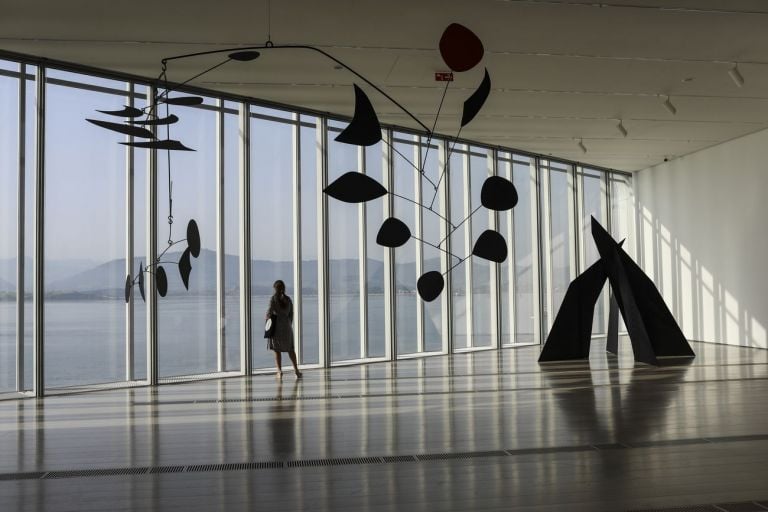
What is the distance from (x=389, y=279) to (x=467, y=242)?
8.00 feet

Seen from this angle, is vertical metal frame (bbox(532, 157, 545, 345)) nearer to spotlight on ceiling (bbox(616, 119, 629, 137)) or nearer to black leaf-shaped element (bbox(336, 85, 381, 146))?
spotlight on ceiling (bbox(616, 119, 629, 137))

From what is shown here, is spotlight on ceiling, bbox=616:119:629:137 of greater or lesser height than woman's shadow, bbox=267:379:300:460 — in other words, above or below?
above

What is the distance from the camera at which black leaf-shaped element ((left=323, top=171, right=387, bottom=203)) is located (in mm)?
5441

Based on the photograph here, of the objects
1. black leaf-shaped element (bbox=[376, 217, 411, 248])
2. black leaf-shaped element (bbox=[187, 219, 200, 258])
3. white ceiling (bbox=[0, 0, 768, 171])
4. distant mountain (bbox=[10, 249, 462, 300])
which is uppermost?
white ceiling (bbox=[0, 0, 768, 171])

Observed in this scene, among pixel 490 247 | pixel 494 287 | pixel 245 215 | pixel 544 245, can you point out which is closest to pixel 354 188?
pixel 490 247

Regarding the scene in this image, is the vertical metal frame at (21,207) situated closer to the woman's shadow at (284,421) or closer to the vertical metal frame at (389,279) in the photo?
the woman's shadow at (284,421)

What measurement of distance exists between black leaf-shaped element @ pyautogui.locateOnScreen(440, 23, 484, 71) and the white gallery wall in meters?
10.1

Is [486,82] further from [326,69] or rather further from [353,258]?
[353,258]

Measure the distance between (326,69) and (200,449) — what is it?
540 cm

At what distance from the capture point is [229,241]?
1091 centimetres

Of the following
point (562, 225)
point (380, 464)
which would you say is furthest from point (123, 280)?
point (562, 225)

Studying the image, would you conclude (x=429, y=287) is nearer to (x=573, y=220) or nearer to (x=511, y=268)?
(x=511, y=268)

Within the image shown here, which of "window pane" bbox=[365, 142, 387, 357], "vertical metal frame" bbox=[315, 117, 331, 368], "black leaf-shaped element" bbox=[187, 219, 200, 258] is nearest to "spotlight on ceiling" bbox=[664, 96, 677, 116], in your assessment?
"window pane" bbox=[365, 142, 387, 357]

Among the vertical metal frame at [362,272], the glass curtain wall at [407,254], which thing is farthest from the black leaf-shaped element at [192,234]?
the glass curtain wall at [407,254]
